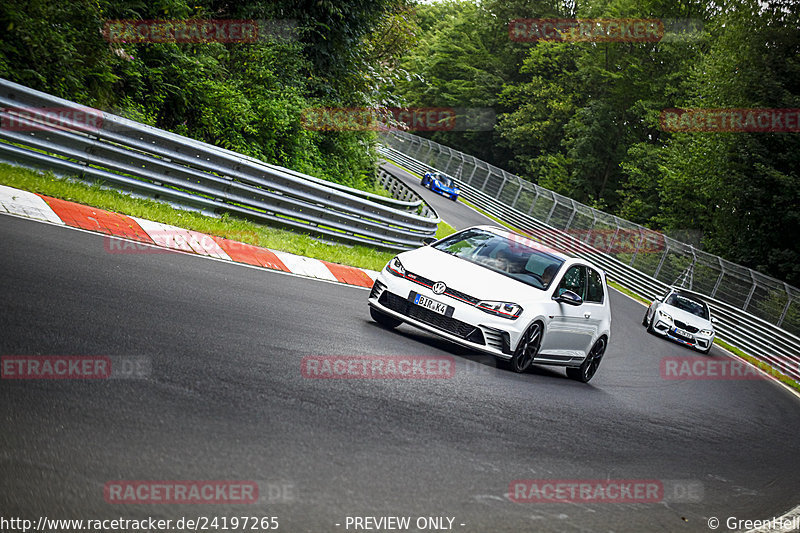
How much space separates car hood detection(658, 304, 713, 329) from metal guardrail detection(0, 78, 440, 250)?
10.5 metres

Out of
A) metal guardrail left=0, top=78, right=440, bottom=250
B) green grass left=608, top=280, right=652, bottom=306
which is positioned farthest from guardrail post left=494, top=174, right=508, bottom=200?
metal guardrail left=0, top=78, right=440, bottom=250

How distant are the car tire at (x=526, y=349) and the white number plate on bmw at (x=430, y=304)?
3.19 feet

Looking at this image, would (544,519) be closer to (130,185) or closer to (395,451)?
(395,451)

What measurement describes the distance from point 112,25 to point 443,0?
3455 inches

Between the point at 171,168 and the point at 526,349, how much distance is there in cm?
623

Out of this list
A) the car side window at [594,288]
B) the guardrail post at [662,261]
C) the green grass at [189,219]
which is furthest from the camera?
the guardrail post at [662,261]

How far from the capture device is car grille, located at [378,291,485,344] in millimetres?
8812

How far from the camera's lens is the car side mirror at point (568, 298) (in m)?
9.84

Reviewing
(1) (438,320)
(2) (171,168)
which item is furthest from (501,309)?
(2) (171,168)

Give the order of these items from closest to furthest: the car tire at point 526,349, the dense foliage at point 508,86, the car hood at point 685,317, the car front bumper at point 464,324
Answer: the car front bumper at point 464,324 → the car tire at point 526,349 → the dense foliage at point 508,86 → the car hood at point 685,317

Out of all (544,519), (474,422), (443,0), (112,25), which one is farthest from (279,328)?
(443,0)

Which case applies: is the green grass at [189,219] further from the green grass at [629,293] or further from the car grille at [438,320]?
the green grass at [629,293]

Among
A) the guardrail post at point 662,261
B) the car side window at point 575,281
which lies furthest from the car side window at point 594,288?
the guardrail post at point 662,261

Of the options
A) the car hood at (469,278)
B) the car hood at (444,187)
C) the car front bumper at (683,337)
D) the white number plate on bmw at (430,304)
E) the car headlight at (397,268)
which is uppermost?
the car hood at (469,278)
